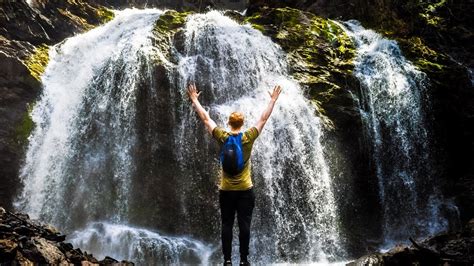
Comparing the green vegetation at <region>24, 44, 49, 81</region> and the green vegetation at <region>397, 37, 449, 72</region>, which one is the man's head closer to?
the green vegetation at <region>24, 44, 49, 81</region>

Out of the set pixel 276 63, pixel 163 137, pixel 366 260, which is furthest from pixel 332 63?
pixel 366 260

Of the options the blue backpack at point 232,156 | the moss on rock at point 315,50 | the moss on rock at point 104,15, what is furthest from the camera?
the moss on rock at point 104,15

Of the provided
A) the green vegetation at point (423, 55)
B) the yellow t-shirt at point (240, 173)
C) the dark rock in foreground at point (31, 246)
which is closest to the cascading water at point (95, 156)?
the dark rock in foreground at point (31, 246)

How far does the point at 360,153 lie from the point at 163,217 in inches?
289

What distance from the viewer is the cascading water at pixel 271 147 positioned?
50.0ft

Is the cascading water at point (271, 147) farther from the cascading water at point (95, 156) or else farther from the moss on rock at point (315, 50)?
the cascading water at point (95, 156)

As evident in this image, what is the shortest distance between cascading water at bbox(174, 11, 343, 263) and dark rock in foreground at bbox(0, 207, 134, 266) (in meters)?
6.74

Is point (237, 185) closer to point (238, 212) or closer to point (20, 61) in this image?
point (238, 212)

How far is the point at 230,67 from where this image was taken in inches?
696

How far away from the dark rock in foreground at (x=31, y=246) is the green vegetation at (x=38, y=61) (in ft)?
29.4

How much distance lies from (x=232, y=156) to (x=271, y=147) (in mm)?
10386

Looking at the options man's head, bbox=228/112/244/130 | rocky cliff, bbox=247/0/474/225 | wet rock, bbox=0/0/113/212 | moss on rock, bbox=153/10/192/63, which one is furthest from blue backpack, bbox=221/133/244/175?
rocky cliff, bbox=247/0/474/225

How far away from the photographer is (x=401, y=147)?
699 inches

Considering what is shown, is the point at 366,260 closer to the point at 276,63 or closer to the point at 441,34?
the point at 276,63
